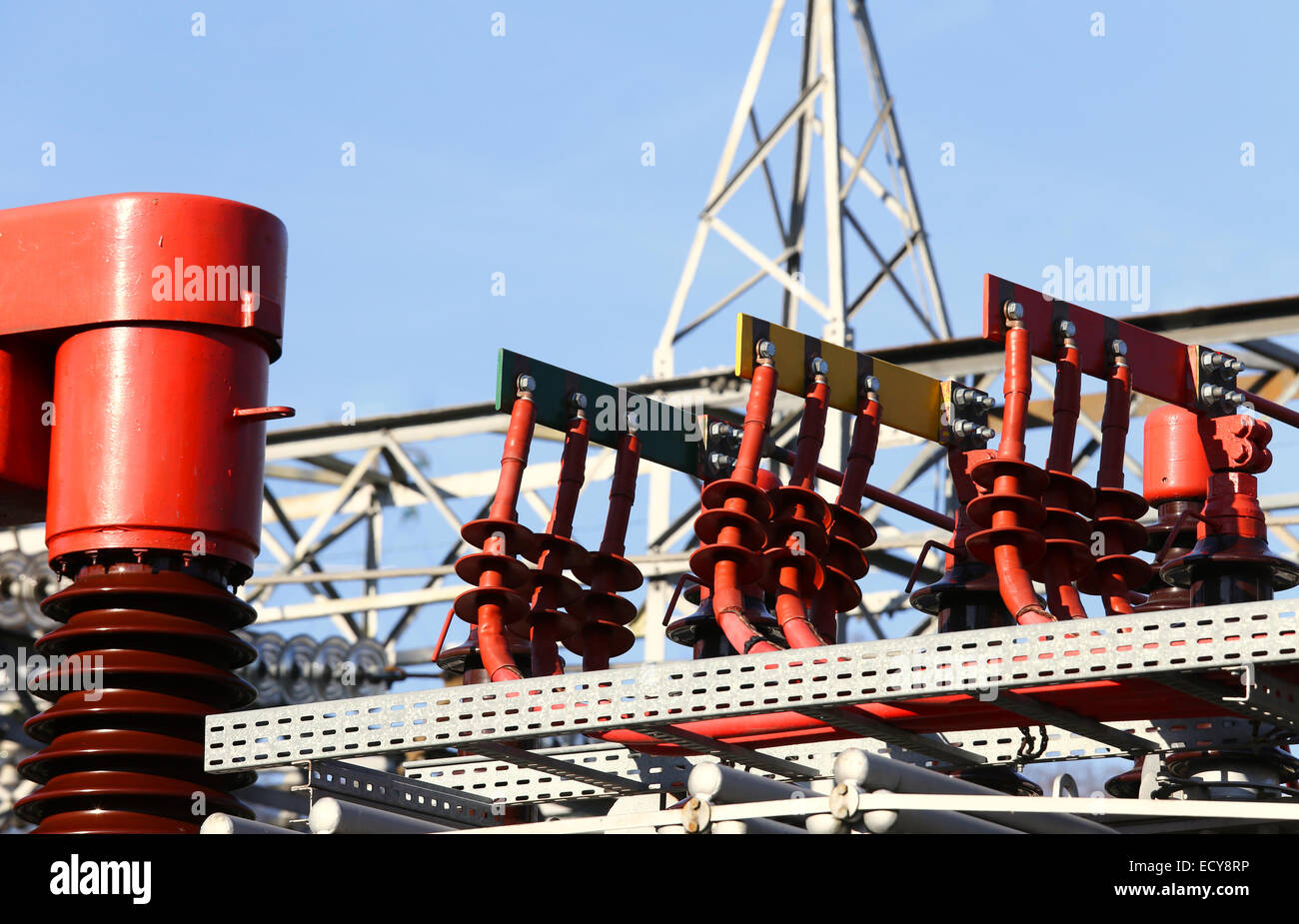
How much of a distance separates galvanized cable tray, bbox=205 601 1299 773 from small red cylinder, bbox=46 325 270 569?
3.45 feet

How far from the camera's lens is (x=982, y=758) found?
10.4m

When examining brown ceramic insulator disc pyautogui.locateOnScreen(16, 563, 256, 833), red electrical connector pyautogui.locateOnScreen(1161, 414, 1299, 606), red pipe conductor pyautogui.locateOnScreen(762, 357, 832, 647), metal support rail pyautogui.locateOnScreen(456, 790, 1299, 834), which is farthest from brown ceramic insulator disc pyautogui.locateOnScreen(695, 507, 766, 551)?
metal support rail pyautogui.locateOnScreen(456, 790, 1299, 834)

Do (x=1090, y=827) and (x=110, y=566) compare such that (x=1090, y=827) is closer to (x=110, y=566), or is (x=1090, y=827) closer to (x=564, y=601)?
(x=564, y=601)

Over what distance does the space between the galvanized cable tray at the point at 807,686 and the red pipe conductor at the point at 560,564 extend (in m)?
1.84

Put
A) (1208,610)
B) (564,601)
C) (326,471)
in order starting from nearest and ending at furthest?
1. (1208,610)
2. (564,601)
3. (326,471)

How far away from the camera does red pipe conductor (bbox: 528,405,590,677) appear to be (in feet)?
37.3

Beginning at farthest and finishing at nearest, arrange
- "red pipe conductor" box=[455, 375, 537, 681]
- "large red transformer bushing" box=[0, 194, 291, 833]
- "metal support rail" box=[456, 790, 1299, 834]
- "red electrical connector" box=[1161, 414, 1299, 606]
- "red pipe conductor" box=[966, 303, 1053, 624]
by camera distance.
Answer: "red pipe conductor" box=[455, 375, 537, 681]
"red electrical connector" box=[1161, 414, 1299, 606]
"large red transformer bushing" box=[0, 194, 291, 833]
"red pipe conductor" box=[966, 303, 1053, 624]
"metal support rail" box=[456, 790, 1299, 834]

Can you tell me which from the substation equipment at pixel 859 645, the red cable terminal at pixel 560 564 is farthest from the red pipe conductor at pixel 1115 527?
the red cable terminal at pixel 560 564

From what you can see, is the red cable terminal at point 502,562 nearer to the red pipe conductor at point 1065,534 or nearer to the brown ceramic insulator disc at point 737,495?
the brown ceramic insulator disc at point 737,495

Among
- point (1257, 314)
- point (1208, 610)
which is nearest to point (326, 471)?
point (1257, 314)

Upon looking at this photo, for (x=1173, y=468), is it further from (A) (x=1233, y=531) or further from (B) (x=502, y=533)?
(B) (x=502, y=533)

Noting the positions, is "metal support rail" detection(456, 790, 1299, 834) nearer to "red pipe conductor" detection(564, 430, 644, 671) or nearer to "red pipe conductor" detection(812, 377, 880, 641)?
"red pipe conductor" detection(812, 377, 880, 641)

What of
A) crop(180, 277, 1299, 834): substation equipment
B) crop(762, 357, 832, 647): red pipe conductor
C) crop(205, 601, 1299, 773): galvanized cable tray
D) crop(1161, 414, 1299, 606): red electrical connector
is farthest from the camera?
crop(762, 357, 832, 647): red pipe conductor

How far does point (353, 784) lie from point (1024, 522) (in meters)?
3.15
